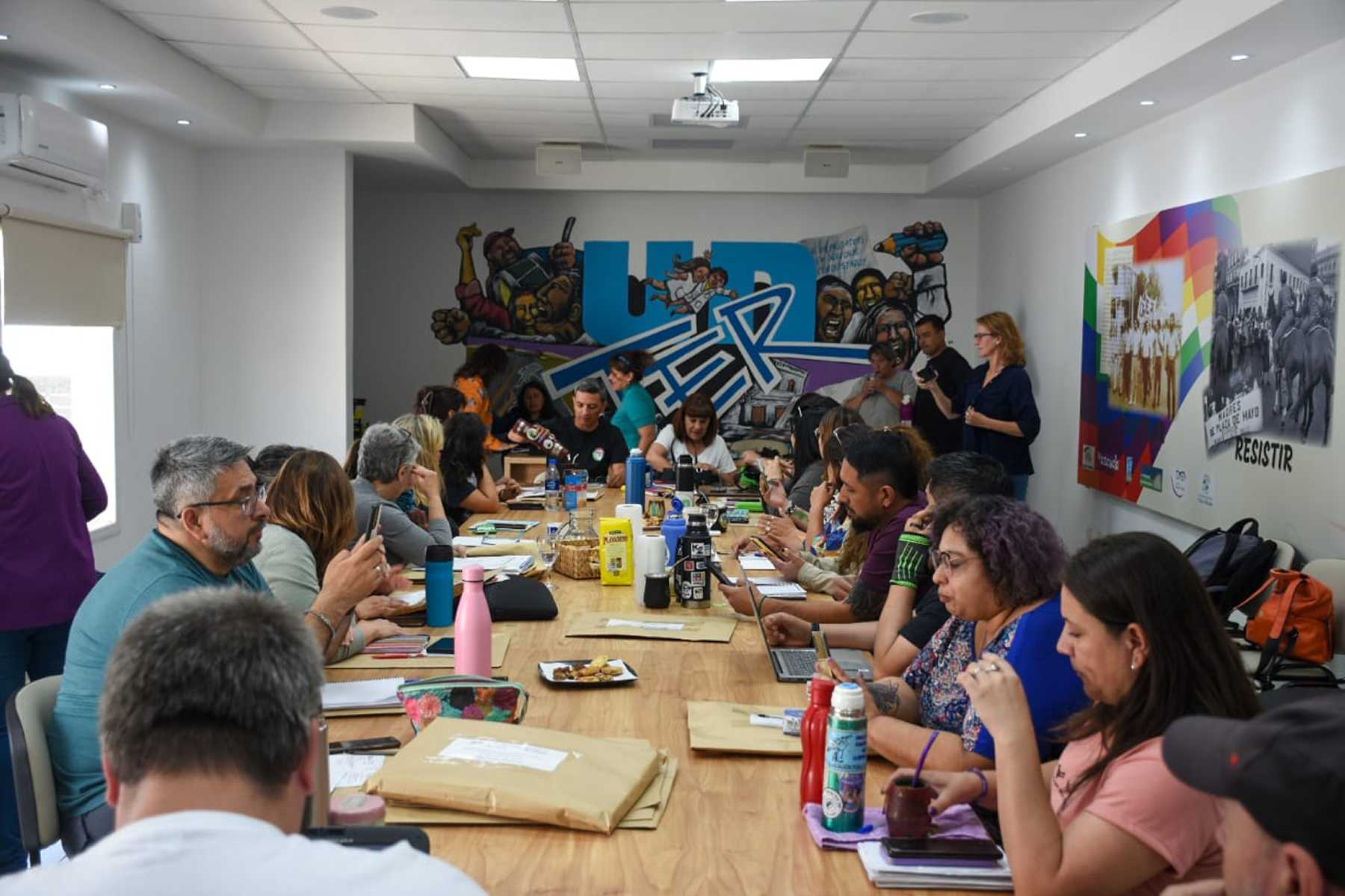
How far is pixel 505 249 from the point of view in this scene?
32.7ft

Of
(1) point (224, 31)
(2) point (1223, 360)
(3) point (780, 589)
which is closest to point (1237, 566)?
(2) point (1223, 360)

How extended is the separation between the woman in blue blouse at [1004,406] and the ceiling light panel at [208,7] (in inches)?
176

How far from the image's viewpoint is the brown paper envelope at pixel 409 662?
2.87 meters

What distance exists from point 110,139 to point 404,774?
5.18 m

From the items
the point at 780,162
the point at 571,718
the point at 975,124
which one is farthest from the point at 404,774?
the point at 780,162

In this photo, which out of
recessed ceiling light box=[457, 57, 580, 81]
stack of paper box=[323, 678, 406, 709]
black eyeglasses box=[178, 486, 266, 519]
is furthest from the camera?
recessed ceiling light box=[457, 57, 580, 81]

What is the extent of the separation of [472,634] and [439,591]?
2.43 ft

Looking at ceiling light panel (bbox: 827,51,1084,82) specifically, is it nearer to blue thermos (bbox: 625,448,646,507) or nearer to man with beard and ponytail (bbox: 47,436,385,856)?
blue thermos (bbox: 625,448,646,507)

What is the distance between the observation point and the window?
584cm

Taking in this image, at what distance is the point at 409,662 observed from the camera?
290cm

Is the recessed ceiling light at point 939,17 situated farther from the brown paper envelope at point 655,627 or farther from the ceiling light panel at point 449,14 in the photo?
the brown paper envelope at point 655,627

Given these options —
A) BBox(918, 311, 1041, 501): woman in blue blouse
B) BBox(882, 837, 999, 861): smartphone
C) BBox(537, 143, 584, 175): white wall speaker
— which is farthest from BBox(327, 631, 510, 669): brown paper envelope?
BBox(537, 143, 584, 175): white wall speaker

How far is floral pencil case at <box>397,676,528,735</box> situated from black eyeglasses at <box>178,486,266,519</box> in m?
0.59

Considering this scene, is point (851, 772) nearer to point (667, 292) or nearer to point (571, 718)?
point (571, 718)
